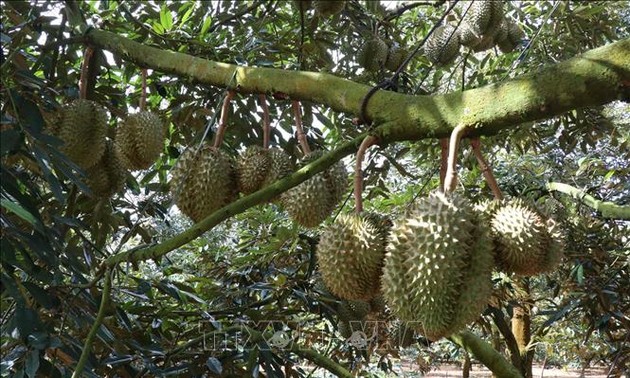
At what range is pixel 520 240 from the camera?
1.41 metres

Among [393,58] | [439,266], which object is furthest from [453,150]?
[393,58]

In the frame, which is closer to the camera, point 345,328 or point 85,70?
point 85,70

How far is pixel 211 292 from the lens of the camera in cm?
304

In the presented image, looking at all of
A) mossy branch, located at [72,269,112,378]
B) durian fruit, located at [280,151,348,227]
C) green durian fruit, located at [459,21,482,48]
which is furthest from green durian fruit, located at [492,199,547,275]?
green durian fruit, located at [459,21,482,48]

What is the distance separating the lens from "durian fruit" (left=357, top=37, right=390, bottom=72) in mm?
3051

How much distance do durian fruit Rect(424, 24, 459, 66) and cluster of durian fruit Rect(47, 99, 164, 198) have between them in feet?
5.71

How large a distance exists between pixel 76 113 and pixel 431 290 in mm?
1243

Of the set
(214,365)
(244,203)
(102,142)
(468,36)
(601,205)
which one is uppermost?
(468,36)

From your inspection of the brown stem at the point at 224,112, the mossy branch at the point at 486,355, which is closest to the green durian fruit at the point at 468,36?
the mossy branch at the point at 486,355

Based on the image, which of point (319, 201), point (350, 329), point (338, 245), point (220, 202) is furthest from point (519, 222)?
point (350, 329)

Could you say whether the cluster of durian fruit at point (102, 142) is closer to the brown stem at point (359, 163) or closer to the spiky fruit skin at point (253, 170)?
the spiky fruit skin at point (253, 170)

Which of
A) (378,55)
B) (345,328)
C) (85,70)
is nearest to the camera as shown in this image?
(85,70)

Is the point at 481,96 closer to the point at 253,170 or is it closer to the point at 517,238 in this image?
the point at 517,238

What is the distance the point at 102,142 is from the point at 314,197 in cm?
72
